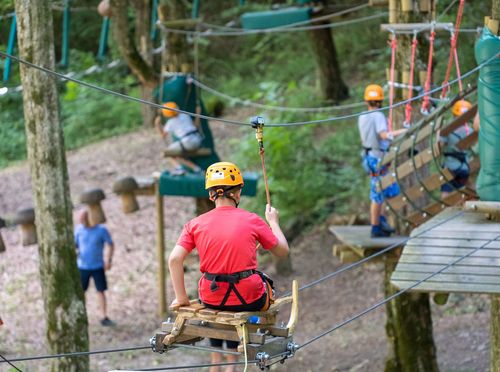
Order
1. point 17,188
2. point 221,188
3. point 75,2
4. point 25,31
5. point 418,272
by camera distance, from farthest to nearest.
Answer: point 75,2 → point 17,188 → point 25,31 → point 418,272 → point 221,188

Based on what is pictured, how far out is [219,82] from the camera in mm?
24406

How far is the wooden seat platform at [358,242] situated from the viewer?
9.73 metres

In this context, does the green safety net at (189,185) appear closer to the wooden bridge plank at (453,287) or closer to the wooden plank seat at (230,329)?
the wooden bridge plank at (453,287)

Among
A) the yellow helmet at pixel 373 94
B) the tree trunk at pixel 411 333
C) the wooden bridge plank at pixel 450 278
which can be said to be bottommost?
the tree trunk at pixel 411 333

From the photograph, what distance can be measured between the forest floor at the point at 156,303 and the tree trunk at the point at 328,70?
241cm

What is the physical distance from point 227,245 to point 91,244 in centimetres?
751

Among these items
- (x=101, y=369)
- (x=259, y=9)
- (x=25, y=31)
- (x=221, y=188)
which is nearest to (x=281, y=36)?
(x=259, y=9)

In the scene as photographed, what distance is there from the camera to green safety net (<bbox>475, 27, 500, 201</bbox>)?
7.99 meters

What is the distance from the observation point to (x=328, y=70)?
1978cm

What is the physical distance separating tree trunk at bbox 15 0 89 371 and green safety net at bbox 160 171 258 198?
423 cm

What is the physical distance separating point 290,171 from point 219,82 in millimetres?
8651

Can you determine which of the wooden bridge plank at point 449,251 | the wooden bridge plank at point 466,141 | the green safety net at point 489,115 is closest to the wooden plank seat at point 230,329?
the wooden bridge plank at point 449,251

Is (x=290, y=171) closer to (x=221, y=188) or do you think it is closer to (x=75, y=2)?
(x=75, y=2)

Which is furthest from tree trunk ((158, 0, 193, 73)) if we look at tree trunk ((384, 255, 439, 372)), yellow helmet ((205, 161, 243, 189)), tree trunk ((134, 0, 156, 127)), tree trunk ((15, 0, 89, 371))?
yellow helmet ((205, 161, 243, 189))
